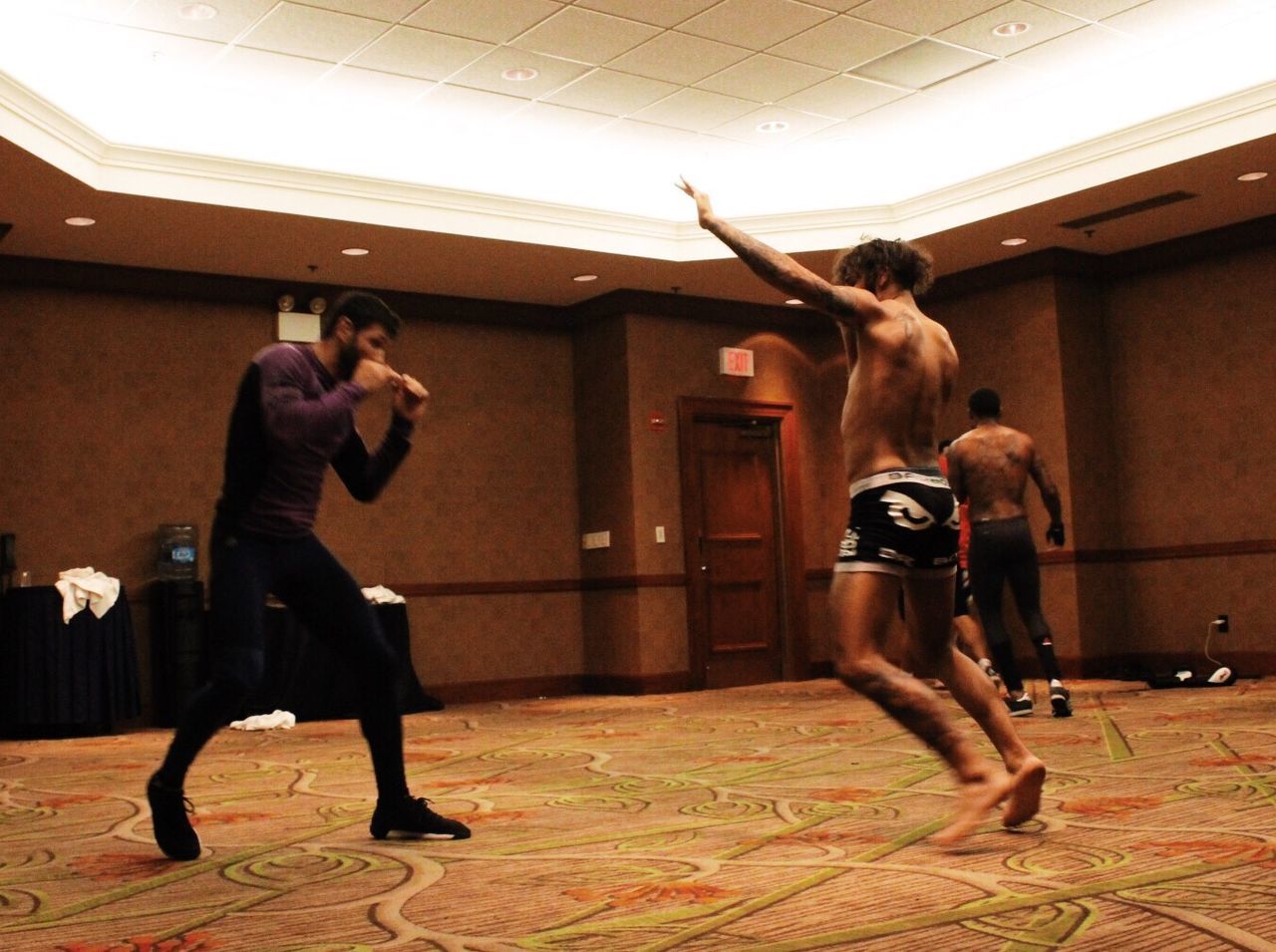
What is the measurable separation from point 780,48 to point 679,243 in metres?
2.27

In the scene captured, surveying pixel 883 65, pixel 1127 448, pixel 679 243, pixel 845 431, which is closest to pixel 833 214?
pixel 679 243

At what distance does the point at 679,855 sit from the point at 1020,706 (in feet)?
12.4

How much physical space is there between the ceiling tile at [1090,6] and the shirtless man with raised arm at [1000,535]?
1.98 metres

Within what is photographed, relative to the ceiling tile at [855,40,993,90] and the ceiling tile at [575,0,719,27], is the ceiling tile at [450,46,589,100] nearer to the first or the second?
the ceiling tile at [575,0,719,27]

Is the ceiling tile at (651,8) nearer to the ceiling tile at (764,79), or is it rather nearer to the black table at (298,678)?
the ceiling tile at (764,79)

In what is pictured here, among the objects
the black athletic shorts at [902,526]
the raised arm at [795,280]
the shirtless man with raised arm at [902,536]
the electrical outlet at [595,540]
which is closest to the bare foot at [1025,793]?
the shirtless man with raised arm at [902,536]

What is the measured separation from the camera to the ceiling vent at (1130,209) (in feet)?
27.3

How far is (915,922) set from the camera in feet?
7.61

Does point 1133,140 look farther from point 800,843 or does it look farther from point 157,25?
point 800,843

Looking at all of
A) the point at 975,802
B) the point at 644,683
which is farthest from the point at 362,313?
the point at 644,683

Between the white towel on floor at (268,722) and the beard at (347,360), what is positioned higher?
the beard at (347,360)

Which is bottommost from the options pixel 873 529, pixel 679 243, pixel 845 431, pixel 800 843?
pixel 800 843

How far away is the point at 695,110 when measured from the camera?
8.05 metres

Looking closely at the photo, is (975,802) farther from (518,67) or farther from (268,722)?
(268,722)
